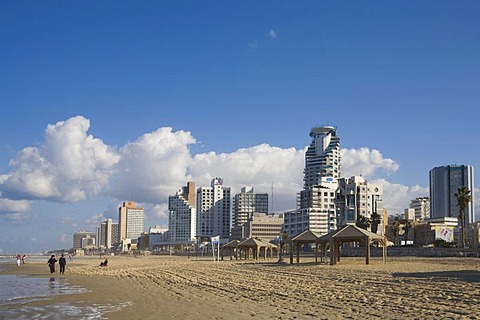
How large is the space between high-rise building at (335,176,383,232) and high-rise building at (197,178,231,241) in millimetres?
74823

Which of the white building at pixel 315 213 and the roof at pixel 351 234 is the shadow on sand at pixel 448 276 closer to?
the roof at pixel 351 234

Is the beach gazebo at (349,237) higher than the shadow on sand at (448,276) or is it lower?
higher

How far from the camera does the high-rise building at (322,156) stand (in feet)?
598

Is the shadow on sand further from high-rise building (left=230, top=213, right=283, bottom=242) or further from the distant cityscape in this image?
high-rise building (left=230, top=213, right=283, bottom=242)

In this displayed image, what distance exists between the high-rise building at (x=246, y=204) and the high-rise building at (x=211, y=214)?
7.22 m

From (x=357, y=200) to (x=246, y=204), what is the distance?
6748cm

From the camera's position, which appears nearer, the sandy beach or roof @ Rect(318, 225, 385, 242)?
the sandy beach

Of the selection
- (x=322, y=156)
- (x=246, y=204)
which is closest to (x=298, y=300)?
(x=322, y=156)

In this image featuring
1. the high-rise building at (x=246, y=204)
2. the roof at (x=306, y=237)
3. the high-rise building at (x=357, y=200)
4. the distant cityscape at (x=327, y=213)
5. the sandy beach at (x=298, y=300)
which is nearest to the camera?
the sandy beach at (x=298, y=300)

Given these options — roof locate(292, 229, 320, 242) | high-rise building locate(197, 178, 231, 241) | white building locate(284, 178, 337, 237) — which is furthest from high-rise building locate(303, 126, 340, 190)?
roof locate(292, 229, 320, 242)

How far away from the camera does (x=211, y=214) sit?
19688 cm

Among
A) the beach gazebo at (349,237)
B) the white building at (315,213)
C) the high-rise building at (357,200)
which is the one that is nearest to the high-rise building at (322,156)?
the white building at (315,213)

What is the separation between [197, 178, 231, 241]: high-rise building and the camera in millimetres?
195625

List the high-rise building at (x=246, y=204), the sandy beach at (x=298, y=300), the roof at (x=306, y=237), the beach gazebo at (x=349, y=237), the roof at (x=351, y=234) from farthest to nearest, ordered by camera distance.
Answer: the high-rise building at (x=246, y=204) < the roof at (x=306, y=237) < the beach gazebo at (x=349, y=237) < the roof at (x=351, y=234) < the sandy beach at (x=298, y=300)
